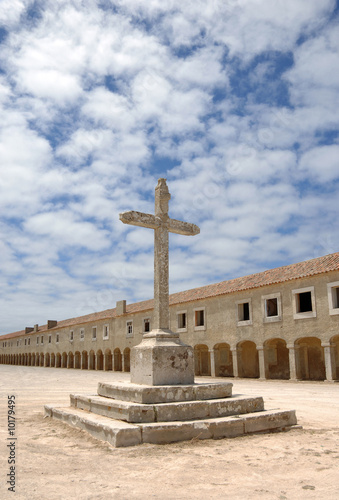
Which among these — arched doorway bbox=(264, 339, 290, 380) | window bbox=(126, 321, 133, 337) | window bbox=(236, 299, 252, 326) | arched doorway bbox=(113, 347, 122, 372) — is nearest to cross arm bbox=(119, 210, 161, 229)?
window bbox=(236, 299, 252, 326)

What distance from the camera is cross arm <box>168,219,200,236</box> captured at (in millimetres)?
7352

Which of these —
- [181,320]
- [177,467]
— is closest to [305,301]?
[181,320]

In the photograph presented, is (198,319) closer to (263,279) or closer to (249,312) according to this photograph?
(249,312)

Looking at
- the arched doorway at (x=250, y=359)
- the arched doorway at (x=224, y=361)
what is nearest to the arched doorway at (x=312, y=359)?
the arched doorway at (x=250, y=359)

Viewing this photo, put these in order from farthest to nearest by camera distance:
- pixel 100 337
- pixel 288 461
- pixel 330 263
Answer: pixel 100 337 → pixel 330 263 → pixel 288 461

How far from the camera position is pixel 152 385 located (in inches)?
236

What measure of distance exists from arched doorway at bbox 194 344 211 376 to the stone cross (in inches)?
724

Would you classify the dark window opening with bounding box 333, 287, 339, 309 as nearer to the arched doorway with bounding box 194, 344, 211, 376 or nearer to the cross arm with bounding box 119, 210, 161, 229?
the arched doorway with bounding box 194, 344, 211, 376

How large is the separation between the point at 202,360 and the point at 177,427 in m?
22.0

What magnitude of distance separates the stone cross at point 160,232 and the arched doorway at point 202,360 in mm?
18381

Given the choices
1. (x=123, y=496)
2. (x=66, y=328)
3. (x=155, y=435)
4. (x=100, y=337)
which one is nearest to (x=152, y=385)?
(x=155, y=435)

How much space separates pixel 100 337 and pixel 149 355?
30.8m

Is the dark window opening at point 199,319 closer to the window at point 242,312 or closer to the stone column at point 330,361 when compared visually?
the window at point 242,312

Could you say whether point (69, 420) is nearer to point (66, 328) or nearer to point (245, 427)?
point (245, 427)
